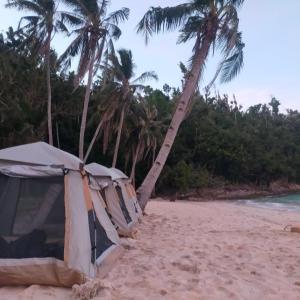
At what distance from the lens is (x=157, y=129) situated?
109 feet

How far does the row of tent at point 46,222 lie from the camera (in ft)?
17.4

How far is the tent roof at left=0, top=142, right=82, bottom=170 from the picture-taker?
5871 mm

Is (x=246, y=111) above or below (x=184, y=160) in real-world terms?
above

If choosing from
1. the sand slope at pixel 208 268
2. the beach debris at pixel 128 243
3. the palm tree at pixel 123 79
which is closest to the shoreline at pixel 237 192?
the palm tree at pixel 123 79

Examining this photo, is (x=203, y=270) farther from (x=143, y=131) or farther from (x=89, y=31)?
(x=143, y=131)

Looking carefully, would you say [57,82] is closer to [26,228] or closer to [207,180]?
[207,180]

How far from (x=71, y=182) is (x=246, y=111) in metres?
55.4

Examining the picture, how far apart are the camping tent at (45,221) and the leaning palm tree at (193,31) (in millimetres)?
9105

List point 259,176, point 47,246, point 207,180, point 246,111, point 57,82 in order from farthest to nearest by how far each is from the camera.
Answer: point 246,111
point 259,176
point 207,180
point 57,82
point 47,246

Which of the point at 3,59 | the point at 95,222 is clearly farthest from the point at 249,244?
the point at 3,59

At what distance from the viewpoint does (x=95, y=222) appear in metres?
6.41

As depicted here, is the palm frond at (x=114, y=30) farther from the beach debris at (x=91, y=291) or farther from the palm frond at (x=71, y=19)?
the beach debris at (x=91, y=291)

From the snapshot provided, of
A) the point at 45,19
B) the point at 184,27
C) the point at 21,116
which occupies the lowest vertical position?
the point at 21,116

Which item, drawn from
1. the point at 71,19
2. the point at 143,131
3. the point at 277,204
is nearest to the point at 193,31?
the point at 71,19
